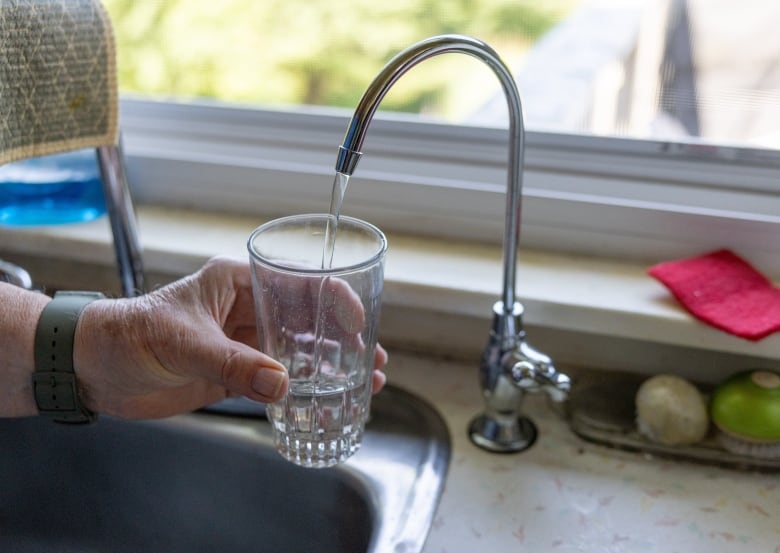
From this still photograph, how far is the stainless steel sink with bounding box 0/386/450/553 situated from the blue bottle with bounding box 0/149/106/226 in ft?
0.95

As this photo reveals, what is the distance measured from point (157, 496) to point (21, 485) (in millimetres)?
164

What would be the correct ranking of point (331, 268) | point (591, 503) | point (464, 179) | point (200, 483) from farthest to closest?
point (464, 179) < point (200, 483) < point (591, 503) < point (331, 268)

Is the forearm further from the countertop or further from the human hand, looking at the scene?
the countertop

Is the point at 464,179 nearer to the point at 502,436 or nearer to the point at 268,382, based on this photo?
the point at 502,436

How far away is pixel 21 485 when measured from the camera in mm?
959

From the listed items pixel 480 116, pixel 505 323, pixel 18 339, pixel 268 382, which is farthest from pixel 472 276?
pixel 18 339

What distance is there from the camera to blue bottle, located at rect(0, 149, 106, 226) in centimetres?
112

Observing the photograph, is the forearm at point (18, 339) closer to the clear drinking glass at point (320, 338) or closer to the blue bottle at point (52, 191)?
the clear drinking glass at point (320, 338)

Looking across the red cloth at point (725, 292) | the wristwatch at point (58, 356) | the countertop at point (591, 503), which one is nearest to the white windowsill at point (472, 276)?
the red cloth at point (725, 292)

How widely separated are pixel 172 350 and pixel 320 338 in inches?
5.0

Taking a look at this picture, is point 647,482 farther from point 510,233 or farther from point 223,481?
point 223,481

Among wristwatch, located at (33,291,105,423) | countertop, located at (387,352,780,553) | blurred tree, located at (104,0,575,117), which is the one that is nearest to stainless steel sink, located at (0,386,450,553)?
countertop, located at (387,352,780,553)

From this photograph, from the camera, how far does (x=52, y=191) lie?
44.5 inches

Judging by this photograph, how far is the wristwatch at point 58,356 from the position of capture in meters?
0.76
